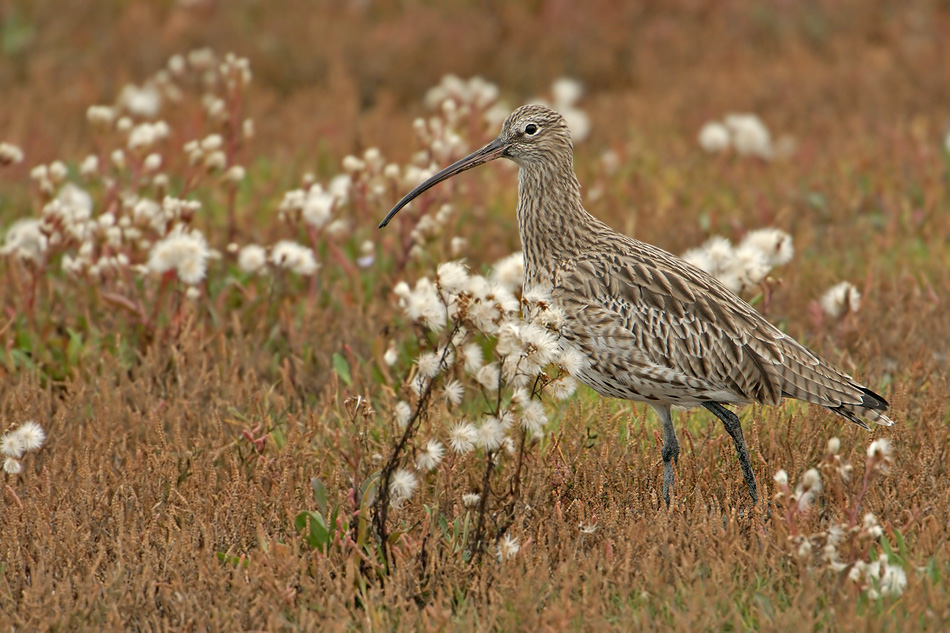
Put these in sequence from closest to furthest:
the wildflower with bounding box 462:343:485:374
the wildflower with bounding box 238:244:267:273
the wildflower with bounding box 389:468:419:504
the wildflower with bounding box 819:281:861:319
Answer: the wildflower with bounding box 462:343:485:374 → the wildflower with bounding box 389:468:419:504 → the wildflower with bounding box 819:281:861:319 → the wildflower with bounding box 238:244:267:273

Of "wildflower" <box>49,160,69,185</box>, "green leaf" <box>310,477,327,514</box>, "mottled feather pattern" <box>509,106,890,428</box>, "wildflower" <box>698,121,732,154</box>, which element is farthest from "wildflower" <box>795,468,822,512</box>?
"wildflower" <box>698,121,732,154</box>

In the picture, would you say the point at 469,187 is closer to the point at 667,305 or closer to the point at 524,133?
the point at 524,133

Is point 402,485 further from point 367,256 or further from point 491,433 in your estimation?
point 367,256

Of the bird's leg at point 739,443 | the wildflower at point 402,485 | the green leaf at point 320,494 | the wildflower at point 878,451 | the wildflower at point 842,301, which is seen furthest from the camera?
the wildflower at point 842,301

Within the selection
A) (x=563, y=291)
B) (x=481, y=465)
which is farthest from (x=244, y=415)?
(x=563, y=291)

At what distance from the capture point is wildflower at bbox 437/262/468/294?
154 inches

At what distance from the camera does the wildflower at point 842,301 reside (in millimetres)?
6211

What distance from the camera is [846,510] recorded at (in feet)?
12.9

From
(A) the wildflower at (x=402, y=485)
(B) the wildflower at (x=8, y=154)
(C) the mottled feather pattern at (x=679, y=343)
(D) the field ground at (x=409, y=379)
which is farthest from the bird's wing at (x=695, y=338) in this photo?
Answer: (B) the wildflower at (x=8, y=154)

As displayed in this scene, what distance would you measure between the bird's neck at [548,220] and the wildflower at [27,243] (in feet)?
9.02

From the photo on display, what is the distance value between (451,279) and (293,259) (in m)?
2.62

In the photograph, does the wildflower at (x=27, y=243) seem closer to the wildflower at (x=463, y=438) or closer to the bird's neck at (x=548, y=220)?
the bird's neck at (x=548, y=220)

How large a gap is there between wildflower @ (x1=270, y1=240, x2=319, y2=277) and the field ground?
1.13 feet

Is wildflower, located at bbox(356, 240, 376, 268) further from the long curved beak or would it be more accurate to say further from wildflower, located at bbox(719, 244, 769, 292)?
wildflower, located at bbox(719, 244, 769, 292)
